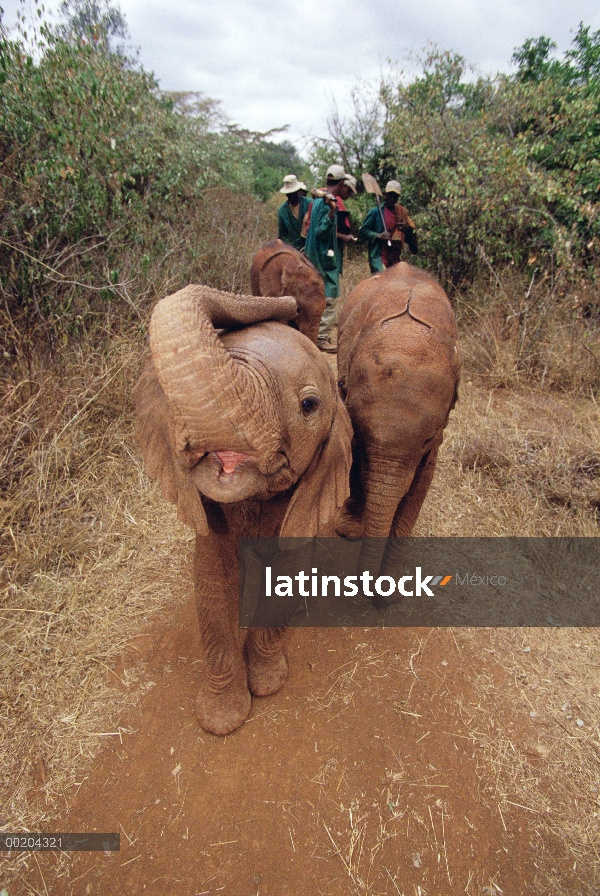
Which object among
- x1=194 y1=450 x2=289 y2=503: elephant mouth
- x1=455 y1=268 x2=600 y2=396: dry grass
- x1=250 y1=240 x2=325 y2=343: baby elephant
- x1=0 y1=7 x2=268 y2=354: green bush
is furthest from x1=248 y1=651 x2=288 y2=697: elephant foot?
x1=455 y1=268 x2=600 y2=396: dry grass

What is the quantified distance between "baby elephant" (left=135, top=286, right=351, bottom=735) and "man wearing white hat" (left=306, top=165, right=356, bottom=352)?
13.9ft

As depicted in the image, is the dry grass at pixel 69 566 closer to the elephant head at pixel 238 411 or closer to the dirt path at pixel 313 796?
the dirt path at pixel 313 796

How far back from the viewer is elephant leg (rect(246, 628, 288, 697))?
8.38 ft

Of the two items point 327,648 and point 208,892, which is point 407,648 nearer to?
point 327,648

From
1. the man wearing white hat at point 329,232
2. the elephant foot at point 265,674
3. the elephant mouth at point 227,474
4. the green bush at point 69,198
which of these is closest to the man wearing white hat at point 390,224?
the man wearing white hat at point 329,232

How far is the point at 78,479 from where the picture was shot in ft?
12.9

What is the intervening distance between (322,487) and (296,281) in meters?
1.20

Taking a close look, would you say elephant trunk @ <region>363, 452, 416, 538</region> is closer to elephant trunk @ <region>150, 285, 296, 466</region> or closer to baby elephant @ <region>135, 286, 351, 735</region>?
baby elephant @ <region>135, 286, 351, 735</region>

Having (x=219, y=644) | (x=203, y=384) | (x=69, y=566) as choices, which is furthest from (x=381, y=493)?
(x=69, y=566)

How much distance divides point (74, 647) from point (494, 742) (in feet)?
7.56

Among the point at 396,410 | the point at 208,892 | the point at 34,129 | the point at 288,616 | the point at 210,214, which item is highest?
the point at 34,129

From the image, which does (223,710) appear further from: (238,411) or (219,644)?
(238,411)

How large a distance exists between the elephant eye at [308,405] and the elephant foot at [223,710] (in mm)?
1551

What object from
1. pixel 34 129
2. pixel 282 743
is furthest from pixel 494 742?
pixel 34 129
